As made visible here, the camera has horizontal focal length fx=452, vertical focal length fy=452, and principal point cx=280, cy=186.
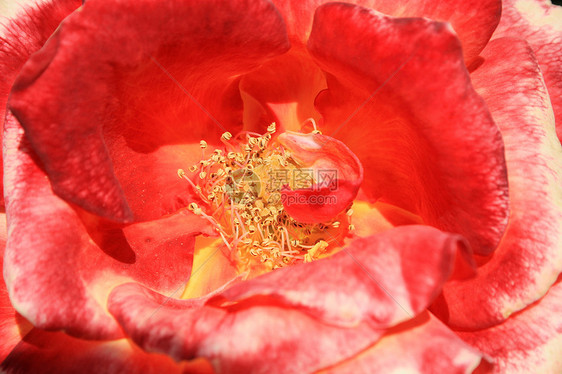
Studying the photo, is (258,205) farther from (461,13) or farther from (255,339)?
(461,13)

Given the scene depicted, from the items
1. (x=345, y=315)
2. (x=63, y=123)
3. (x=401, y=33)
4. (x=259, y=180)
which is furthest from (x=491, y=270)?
(x=63, y=123)

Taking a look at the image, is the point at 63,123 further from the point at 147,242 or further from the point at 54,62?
the point at 147,242

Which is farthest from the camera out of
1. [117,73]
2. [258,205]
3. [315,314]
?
[258,205]

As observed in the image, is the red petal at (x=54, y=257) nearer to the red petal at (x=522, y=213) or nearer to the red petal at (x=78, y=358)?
the red petal at (x=78, y=358)

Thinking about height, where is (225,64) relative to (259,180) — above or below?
above

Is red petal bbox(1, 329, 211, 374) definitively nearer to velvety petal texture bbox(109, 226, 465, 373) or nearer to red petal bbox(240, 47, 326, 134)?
velvety petal texture bbox(109, 226, 465, 373)

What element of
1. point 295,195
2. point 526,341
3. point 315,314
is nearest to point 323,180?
point 295,195
